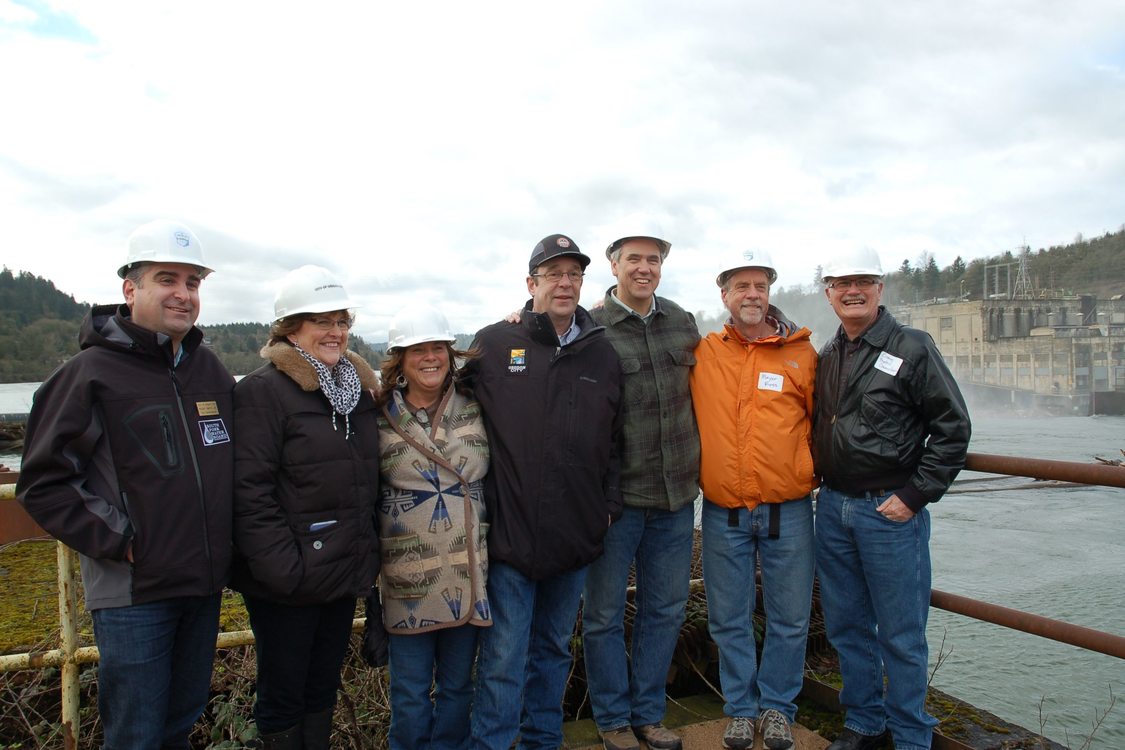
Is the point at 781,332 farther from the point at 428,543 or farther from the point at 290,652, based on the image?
the point at 290,652

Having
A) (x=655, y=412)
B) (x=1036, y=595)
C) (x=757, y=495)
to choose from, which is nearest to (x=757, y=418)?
(x=757, y=495)

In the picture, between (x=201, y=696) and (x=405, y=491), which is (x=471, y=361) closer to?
(x=405, y=491)

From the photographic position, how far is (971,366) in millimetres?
95812

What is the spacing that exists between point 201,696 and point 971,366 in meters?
109

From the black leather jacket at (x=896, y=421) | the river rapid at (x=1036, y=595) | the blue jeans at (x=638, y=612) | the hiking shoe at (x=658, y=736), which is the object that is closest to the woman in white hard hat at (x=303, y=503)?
the blue jeans at (x=638, y=612)

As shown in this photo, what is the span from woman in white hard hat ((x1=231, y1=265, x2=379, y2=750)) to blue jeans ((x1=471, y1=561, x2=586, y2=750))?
605mm

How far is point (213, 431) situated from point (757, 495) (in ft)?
8.04

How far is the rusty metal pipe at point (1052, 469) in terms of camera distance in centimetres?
266

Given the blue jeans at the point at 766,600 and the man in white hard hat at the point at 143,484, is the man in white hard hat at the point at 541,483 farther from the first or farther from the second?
the man in white hard hat at the point at 143,484

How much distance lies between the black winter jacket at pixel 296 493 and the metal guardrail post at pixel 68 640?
0.73 metres

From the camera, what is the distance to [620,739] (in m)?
3.39

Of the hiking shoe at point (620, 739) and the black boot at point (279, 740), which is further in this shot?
the hiking shoe at point (620, 739)

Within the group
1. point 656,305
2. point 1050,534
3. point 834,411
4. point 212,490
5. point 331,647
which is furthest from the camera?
point 1050,534

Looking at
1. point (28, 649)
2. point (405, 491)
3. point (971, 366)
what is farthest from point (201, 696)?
point (971, 366)
